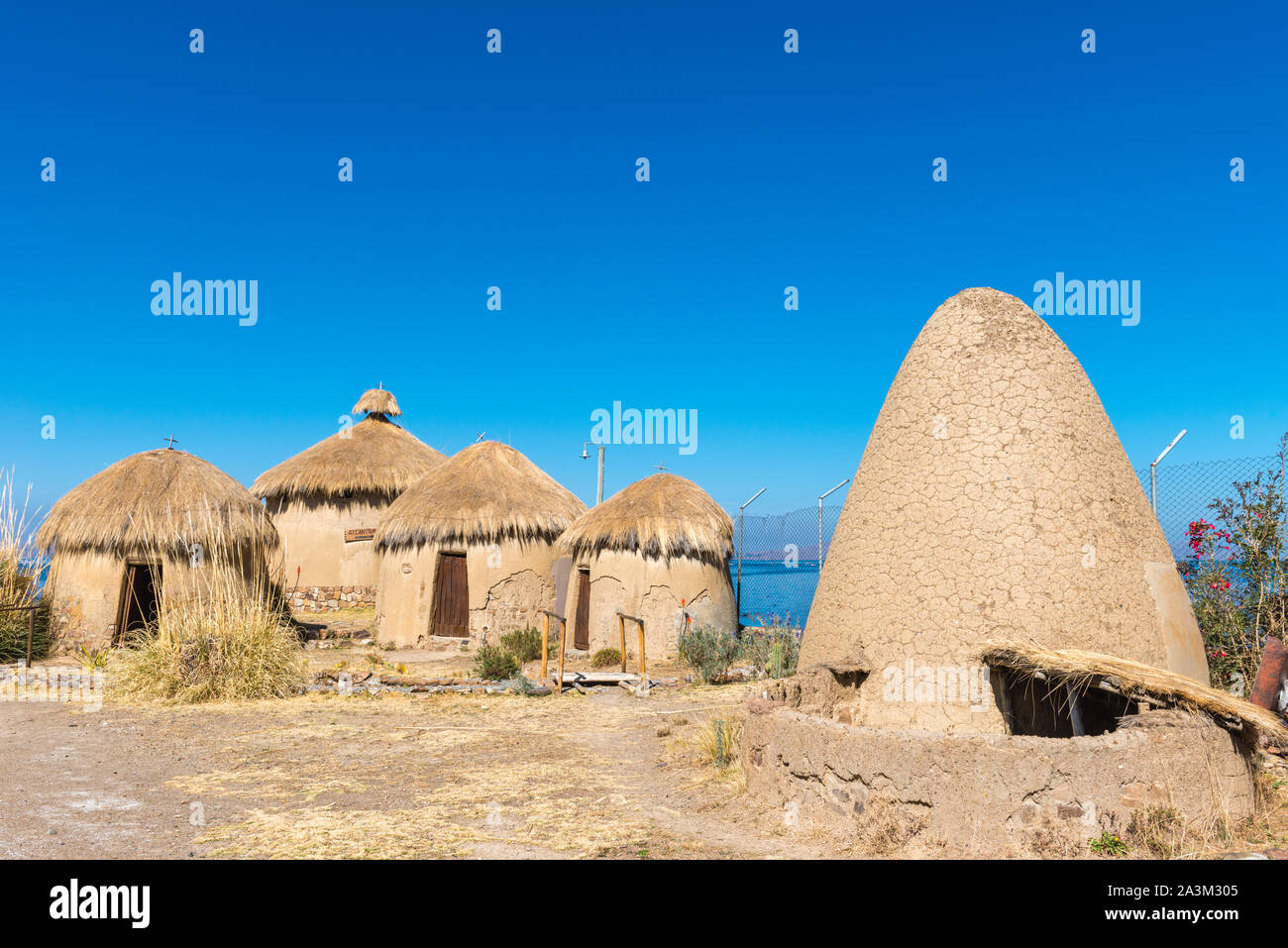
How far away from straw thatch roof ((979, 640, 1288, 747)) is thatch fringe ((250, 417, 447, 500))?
2070 cm

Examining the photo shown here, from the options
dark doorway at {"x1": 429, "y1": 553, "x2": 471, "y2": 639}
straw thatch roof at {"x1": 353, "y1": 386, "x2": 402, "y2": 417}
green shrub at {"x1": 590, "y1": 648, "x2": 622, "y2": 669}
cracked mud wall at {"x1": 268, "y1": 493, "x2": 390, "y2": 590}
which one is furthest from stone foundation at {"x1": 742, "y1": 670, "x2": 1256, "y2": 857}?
straw thatch roof at {"x1": 353, "y1": 386, "x2": 402, "y2": 417}

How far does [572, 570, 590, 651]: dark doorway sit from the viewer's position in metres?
16.4

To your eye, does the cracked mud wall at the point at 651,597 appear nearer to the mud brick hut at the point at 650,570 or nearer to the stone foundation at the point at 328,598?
the mud brick hut at the point at 650,570

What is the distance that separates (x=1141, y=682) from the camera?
193 inches

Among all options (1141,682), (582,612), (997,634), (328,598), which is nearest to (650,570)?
(582,612)

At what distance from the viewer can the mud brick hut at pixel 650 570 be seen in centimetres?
1540

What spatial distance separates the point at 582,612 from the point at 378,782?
30.5 feet

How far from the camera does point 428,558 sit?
17.1 m

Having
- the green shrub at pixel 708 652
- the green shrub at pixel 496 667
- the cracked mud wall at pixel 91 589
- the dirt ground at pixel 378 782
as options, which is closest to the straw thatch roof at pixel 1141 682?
the dirt ground at pixel 378 782

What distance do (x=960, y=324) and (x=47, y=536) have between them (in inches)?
594

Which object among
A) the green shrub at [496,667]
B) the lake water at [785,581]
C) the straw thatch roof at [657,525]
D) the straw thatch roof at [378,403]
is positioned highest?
the straw thatch roof at [378,403]

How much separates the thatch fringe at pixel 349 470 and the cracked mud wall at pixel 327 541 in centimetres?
32
